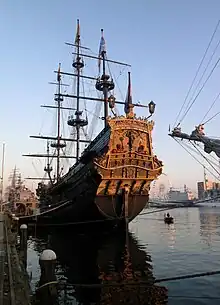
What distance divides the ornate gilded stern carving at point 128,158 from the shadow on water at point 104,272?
143 inches

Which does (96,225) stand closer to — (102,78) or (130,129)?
(130,129)

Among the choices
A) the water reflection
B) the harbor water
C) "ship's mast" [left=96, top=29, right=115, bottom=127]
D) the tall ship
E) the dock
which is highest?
"ship's mast" [left=96, top=29, right=115, bottom=127]

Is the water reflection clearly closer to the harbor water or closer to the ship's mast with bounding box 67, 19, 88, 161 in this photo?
the harbor water

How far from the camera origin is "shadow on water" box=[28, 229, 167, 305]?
28.9ft

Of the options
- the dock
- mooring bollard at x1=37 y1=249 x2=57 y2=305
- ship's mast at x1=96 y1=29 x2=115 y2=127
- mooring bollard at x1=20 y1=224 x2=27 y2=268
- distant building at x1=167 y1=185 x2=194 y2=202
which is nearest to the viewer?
the dock

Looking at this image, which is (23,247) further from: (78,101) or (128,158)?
(78,101)

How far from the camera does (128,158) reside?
2108 centimetres

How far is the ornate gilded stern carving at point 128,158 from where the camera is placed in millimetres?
20656

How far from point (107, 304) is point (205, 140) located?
1172 cm

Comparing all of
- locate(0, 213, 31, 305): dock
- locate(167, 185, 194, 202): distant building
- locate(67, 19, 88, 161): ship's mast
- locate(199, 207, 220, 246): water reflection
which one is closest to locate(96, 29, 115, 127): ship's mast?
locate(67, 19, 88, 161): ship's mast

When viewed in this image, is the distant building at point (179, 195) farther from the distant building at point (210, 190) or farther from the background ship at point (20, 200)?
the background ship at point (20, 200)

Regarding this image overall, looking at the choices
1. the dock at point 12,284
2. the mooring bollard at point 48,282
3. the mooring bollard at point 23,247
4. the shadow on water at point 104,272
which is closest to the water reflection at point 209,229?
the shadow on water at point 104,272

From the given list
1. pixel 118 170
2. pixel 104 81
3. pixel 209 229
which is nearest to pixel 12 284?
pixel 118 170

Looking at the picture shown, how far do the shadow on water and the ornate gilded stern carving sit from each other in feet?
11.9
